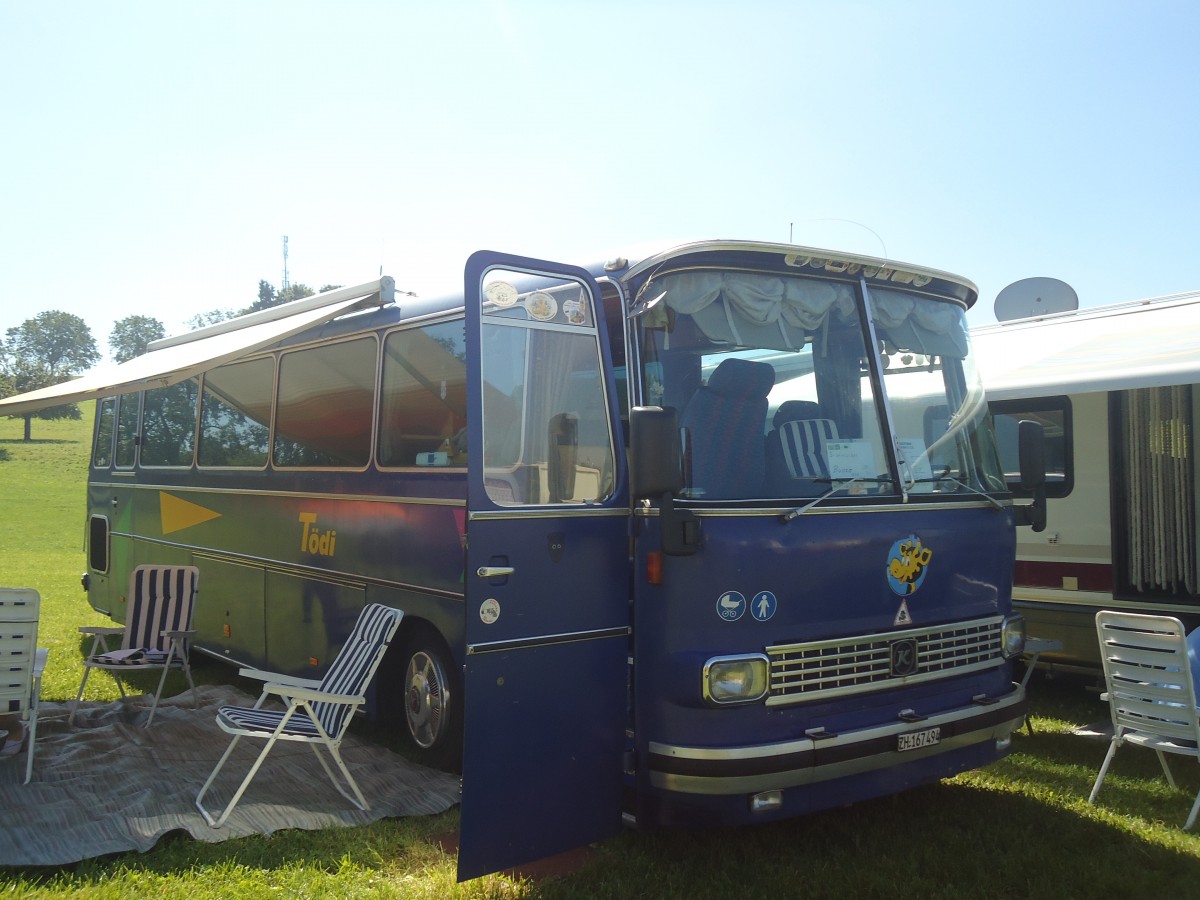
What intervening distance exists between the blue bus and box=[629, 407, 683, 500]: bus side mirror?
1 centimetres

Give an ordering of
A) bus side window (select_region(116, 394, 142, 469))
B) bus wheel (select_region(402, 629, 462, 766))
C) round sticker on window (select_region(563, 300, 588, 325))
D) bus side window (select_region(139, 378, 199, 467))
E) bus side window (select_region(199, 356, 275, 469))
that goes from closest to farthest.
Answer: round sticker on window (select_region(563, 300, 588, 325))
bus wheel (select_region(402, 629, 462, 766))
bus side window (select_region(199, 356, 275, 469))
bus side window (select_region(139, 378, 199, 467))
bus side window (select_region(116, 394, 142, 469))

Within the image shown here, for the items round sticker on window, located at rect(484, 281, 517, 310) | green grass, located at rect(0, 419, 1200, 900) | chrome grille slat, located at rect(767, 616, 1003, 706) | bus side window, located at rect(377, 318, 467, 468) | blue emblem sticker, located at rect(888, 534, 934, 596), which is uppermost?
round sticker on window, located at rect(484, 281, 517, 310)

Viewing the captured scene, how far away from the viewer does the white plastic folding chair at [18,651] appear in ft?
18.8

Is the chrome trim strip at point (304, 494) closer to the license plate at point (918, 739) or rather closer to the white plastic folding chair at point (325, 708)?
the white plastic folding chair at point (325, 708)

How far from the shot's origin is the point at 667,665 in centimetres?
→ 441

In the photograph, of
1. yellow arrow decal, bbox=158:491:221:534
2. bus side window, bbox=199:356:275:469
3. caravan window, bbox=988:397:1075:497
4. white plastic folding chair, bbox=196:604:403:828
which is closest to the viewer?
white plastic folding chair, bbox=196:604:403:828

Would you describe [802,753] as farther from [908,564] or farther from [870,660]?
[908,564]

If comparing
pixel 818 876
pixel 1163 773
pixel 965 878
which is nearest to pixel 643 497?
pixel 818 876

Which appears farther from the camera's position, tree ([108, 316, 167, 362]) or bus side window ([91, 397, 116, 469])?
tree ([108, 316, 167, 362])

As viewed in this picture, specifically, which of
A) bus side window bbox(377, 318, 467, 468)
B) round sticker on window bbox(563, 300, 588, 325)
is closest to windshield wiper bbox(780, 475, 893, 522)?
round sticker on window bbox(563, 300, 588, 325)

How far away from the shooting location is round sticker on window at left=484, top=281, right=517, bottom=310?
4426 millimetres

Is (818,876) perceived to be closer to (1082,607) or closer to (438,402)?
(438,402)

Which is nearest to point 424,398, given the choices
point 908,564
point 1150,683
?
point 908,564

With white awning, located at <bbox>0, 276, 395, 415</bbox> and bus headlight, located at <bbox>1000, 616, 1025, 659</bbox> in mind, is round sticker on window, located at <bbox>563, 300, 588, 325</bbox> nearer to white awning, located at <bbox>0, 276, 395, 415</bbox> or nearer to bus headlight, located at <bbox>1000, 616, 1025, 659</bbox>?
white awning, located at <bbox>0, 276, 395, 415</bbox>
